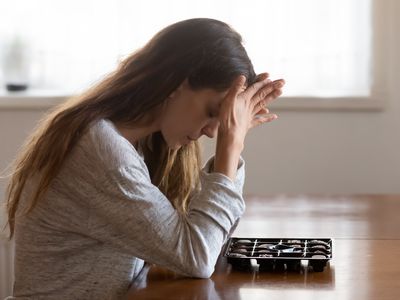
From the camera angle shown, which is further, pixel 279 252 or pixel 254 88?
pixel 254 88

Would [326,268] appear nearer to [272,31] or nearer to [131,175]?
[131,175]

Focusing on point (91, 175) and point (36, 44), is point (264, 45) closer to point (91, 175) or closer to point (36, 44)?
point (36, 44)

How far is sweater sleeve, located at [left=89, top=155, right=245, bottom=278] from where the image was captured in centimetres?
144

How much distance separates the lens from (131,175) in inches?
57.2

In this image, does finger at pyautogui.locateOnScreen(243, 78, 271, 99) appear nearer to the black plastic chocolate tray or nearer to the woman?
the woman

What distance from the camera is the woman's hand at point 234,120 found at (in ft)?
5.11

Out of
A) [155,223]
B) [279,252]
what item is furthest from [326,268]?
[155,223]

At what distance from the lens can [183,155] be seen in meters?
1.84

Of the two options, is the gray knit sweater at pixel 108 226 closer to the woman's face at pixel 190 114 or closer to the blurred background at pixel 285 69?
the woman's face at pixel 190 114

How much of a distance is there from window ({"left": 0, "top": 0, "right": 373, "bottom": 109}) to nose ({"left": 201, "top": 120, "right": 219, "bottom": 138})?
3.98 feet

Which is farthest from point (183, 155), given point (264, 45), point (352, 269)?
point (264, 45)

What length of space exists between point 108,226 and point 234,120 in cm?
31

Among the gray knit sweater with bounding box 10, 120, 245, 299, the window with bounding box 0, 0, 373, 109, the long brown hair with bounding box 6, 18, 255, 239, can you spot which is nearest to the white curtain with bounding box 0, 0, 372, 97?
the window with bounding box 0, 0, 373, 109

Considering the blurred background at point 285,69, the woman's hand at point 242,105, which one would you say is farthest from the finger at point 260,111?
the blurred background at point 285,69
